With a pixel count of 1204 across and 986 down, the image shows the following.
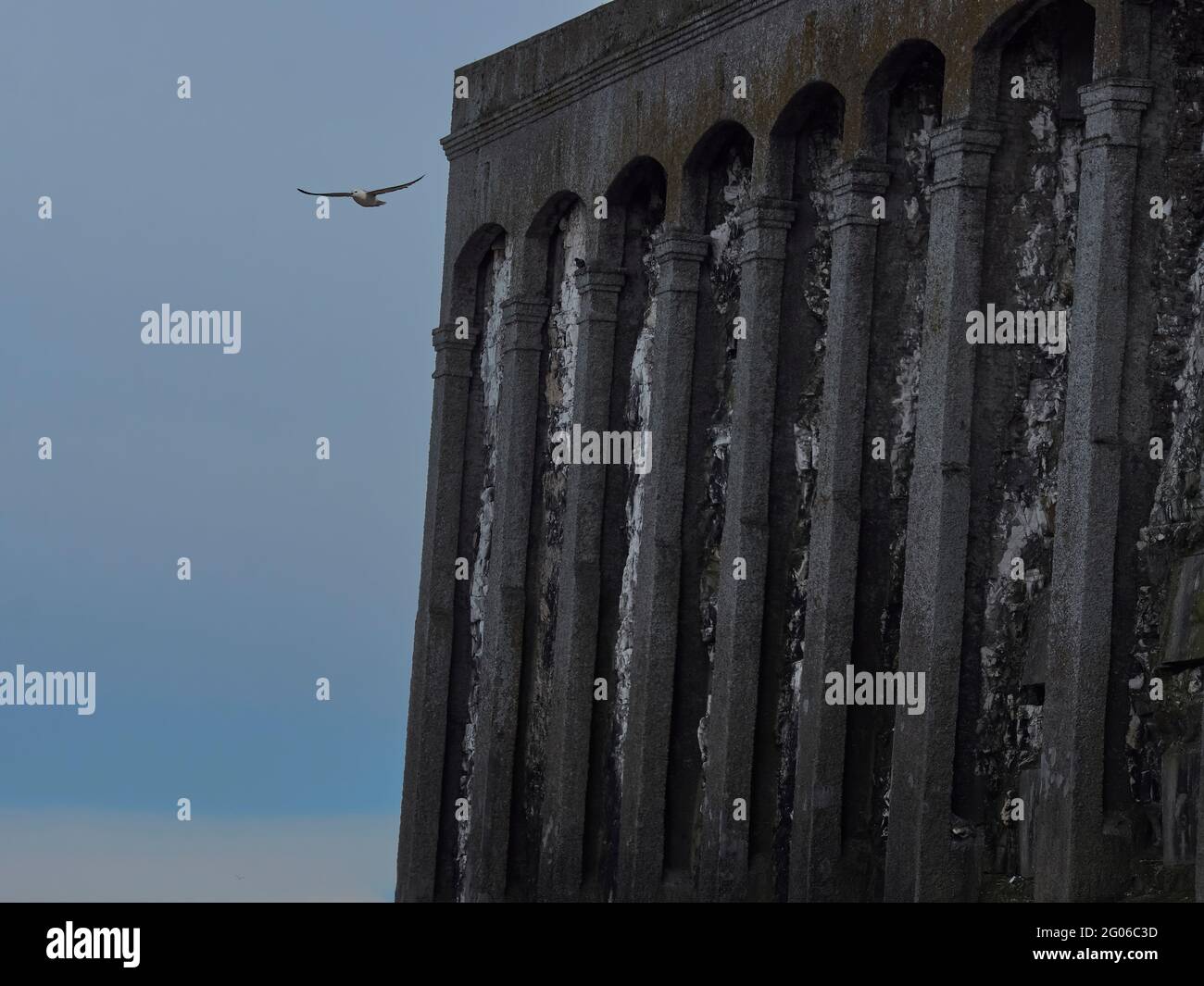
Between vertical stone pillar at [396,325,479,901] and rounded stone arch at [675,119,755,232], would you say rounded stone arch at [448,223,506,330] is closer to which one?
vertical stone pillar at [396,325,479,901]

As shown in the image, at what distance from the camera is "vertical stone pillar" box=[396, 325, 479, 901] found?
1357 inches

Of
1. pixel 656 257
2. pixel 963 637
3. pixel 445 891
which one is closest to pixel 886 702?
pixel 963 637

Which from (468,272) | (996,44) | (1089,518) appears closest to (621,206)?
(468,272)

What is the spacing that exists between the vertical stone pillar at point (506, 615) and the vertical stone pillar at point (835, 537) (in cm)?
688

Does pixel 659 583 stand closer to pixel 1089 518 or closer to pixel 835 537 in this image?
pixel 835 537

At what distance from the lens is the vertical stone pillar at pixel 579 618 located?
30.9 m

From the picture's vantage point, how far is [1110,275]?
74.9 feet

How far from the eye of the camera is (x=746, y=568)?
27.8 metres

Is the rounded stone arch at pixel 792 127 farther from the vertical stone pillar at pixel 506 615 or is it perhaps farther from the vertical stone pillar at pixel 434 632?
the vertical stone pillar at pixel 434 632

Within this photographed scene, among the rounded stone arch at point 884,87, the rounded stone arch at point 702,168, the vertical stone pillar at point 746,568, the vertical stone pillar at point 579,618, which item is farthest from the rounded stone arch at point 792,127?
the vertical stone pillar at point 579,618

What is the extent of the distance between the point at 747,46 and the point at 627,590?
5.76 metres

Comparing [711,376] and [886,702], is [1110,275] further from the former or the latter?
→ [711,376]

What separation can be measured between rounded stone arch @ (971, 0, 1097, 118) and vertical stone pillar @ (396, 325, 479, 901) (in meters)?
11.7

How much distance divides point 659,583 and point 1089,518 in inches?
295
